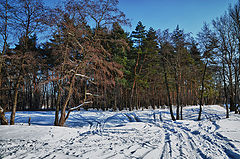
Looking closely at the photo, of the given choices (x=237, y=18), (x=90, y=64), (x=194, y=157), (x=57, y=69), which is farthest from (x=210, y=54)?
(x=57, y=69)

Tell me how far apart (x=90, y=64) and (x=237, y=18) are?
16.5m

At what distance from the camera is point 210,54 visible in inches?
547

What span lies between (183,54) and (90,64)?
375 inches

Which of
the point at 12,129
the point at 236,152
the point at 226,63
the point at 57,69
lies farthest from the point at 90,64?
the point at 226,63

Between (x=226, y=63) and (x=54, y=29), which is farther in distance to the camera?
(x=226, y=63)

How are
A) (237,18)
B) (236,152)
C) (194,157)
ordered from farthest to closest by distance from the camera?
(237,18), (236,152), (194,157)

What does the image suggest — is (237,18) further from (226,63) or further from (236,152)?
(236,152)

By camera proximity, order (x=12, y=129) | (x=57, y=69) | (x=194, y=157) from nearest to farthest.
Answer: (x=194, y=157), (x=12, y=129), (x=57, y=69)

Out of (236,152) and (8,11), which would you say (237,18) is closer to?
(236,152)

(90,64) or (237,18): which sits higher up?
(237,18)

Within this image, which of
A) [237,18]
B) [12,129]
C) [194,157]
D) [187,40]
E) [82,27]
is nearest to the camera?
[194,157]

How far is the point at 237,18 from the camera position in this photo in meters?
14.4

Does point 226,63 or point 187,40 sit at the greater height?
point 187,40

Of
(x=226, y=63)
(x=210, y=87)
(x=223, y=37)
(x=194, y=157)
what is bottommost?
(x=194, y=157)
